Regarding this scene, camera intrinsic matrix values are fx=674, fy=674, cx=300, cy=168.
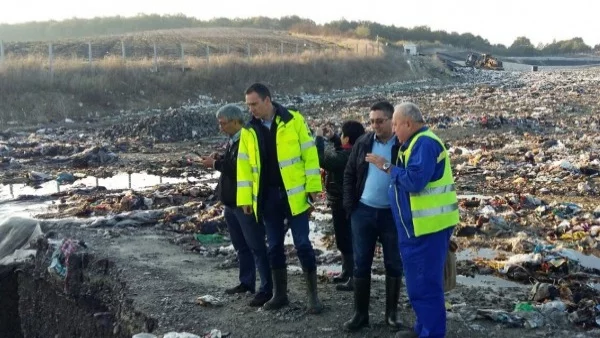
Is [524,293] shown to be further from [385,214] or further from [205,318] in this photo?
[205,318]

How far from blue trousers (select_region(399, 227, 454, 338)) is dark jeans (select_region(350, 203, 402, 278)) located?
0.33m

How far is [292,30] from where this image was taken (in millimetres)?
74625

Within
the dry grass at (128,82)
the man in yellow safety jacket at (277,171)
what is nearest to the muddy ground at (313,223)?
the man in yellow safety jacket at (277,171)

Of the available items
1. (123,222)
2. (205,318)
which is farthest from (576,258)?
(123,222)

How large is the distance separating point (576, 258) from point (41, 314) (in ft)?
18.2

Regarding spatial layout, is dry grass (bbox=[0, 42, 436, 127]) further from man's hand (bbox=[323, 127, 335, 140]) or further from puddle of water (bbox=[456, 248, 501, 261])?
man's hand (bbox=[323, 127, 335, 140])

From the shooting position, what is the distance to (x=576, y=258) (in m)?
6.98

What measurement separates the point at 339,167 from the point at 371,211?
90 centimetres

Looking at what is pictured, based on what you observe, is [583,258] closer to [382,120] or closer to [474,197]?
[474,197]

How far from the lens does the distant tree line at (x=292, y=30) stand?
63.9m

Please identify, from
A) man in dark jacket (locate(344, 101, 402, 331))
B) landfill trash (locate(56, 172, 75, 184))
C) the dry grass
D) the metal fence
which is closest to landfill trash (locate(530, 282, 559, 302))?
man in dark jacket (locate(344, 101, 402, 331))

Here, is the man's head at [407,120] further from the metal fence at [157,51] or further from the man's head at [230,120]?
the metal fence at [157,51]

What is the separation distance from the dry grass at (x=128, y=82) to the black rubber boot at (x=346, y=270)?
16.1 m

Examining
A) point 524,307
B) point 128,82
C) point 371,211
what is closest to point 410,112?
point 371,211
